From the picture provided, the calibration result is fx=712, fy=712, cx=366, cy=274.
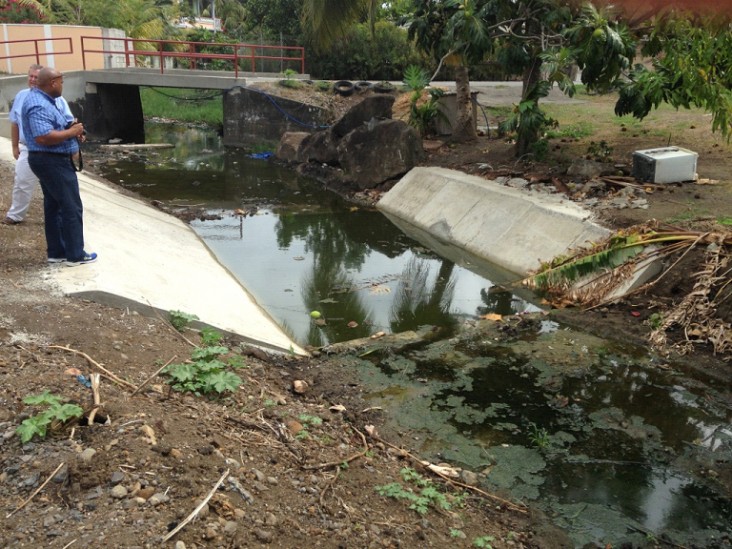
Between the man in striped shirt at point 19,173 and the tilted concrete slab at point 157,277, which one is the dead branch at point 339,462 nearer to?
the tilted concrete slab at point 157,277

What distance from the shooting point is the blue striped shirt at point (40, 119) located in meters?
6.83

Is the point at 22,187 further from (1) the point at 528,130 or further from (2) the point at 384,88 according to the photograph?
(2) the point at 384,88

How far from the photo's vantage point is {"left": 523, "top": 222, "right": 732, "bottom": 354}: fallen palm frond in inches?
320

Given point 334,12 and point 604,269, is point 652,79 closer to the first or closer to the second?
point 604,269

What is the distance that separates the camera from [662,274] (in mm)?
8914

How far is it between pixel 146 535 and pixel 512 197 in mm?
9924

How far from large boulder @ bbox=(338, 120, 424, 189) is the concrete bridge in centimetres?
592

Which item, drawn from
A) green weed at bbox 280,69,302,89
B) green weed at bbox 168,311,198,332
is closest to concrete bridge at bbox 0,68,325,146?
green weed at bbox 280,69,302,89

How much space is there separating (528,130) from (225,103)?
1324cm

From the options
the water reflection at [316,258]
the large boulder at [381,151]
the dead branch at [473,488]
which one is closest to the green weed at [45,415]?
the dead branch at [473,488]

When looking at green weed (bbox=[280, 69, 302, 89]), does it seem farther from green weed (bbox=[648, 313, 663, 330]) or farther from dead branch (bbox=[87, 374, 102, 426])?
dead branch (bbox=[87, 374, 102, 426])

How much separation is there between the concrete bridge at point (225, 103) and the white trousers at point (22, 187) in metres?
14.5

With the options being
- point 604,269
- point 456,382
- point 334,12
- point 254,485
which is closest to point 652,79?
point 604,269

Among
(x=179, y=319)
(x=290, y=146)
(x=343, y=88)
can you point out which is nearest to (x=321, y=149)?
(x=290, y=146)
